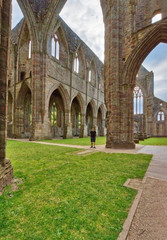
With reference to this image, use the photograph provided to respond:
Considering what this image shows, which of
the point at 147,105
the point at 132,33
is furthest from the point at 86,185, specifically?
the point at 147,105

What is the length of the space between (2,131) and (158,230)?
2.90m

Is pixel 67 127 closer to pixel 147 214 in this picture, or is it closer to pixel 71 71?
pixel 71 71

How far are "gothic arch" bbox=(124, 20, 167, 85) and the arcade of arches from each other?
0.05 m

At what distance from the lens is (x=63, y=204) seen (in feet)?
5.85

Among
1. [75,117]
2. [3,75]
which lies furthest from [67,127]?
[3,75]

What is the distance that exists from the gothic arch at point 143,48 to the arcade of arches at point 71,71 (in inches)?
2.1

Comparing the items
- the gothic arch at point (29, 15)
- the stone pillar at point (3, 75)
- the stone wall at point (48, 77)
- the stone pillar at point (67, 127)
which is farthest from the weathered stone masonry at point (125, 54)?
the stone pillar at point (67, 127)

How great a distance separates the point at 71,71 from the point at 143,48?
→ 40.9 feet

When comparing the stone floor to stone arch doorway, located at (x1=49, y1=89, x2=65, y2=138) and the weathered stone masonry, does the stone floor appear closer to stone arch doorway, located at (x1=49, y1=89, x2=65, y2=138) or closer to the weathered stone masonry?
the weathered stone masonry

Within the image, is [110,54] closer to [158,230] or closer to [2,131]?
[2,131]

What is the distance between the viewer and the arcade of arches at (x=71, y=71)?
827 centimetres

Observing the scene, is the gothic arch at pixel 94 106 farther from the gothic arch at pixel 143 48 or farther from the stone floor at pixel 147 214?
the stone floor at pixel 147 214

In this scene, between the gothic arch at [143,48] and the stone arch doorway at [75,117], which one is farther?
the stone arch doorway at [75,117]

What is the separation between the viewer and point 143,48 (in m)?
8.39
